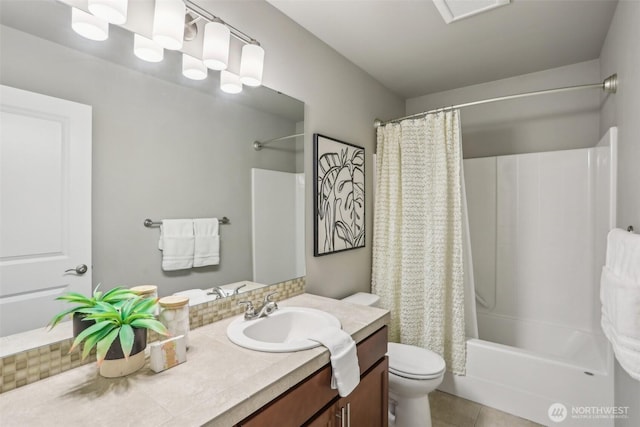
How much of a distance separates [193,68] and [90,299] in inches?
38.5

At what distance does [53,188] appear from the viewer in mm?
946

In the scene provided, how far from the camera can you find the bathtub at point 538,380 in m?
1.78

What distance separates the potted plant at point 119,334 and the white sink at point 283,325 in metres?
0.32

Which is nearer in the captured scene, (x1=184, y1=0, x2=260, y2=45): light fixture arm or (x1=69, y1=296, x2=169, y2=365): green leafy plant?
(x1=69, y1=296, x2=169, y2=365): green leafy plant

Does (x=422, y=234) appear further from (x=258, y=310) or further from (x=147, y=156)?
(x=147, y=156)

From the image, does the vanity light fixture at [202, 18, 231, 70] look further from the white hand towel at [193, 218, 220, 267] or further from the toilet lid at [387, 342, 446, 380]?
the toilet lid at [387, 342, 446, 380]

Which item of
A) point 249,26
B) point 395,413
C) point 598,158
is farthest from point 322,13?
point 395,413

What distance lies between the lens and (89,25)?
1024mm

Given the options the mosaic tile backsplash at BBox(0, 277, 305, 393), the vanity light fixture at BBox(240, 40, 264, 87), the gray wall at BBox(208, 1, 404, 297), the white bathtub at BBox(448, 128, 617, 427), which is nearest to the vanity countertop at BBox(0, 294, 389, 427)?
the mosaic tile backsplash at BBox(0, 277, 305, 393)

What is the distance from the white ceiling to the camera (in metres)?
1.74

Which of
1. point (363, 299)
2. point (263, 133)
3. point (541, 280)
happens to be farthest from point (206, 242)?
point (541, 280)

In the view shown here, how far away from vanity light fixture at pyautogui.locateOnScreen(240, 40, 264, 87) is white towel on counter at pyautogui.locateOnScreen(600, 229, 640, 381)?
5.41ft

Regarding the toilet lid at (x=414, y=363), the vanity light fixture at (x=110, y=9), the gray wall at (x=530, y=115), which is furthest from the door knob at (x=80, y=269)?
the gray wall at (x=530, y=115)

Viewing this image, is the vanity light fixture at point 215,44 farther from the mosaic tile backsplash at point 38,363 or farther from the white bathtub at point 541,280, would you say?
the white bathtub at point 541,280
